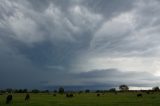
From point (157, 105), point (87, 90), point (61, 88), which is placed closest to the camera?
point (157, 105)

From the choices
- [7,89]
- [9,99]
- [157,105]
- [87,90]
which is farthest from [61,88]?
[157,105]

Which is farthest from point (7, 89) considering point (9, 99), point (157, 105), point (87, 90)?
point (157, 105)

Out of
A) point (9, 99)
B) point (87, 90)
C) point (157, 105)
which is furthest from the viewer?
point (87, 90)

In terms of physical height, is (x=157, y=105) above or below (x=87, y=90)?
below

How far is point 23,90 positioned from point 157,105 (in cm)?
14013

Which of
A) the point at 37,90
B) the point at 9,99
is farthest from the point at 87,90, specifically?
the point at 9,99

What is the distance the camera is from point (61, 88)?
171 meters

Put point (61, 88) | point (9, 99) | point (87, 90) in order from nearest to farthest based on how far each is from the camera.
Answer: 1. point (9, 99)
2. point (61, 88)
3. point (87, 90)

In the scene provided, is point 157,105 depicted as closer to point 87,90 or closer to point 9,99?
point 9,99

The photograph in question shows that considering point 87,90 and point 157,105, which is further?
point 87,90

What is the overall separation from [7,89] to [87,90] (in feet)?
174

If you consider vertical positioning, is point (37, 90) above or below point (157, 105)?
above

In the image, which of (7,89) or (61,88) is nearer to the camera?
(61,88)

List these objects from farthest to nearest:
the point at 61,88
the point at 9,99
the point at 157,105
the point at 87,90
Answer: the point at 87,90
the point at 61,88
the point at 9,99
the point at 157,105
